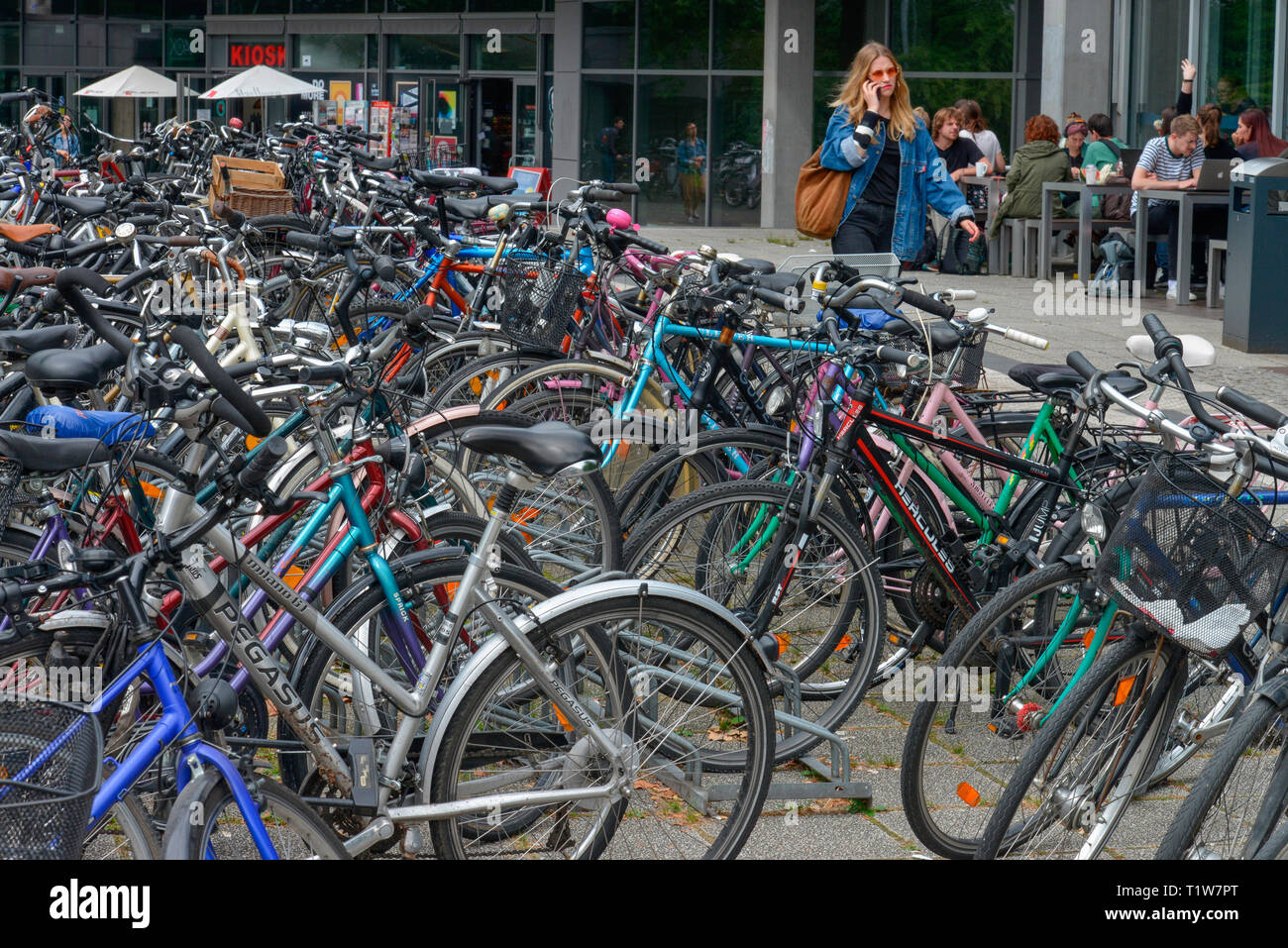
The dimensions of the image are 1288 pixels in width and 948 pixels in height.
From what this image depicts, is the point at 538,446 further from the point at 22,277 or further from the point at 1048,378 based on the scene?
the point at 22,277

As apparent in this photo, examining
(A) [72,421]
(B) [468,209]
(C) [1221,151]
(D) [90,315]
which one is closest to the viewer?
(A) [72,421]

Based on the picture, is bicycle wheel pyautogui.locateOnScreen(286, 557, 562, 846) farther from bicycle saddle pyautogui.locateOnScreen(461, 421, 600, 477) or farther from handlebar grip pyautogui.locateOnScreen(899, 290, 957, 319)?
handlebar grip pyautogui.locateOnScreen(899, 290, 957, 319)

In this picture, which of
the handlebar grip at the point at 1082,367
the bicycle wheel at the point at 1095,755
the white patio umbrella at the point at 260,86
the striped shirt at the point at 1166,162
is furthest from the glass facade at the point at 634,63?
the bicycle wheel at the point at 1095,755

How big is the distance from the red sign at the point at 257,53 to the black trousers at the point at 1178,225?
2228 centimetres

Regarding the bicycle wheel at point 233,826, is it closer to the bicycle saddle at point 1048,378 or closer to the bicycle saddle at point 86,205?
the bicycle saddle at point 1048,378

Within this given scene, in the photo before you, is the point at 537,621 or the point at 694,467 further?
the point at 694,467

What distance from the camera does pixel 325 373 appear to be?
11.8 ft

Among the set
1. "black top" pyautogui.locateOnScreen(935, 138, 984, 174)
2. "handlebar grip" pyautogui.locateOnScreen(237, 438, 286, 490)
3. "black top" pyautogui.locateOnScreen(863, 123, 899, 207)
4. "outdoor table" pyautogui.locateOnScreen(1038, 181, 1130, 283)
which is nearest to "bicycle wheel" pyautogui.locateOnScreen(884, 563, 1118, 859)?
"handlebar grip" pyautogui.locateOnScreen(237, 438, 286, 490)

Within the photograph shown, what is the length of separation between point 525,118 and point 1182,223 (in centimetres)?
1821

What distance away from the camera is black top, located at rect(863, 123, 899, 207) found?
6.94 metres

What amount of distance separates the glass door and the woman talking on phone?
22.9 meters

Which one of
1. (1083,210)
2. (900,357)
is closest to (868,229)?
(900,357)

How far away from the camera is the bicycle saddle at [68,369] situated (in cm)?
350
